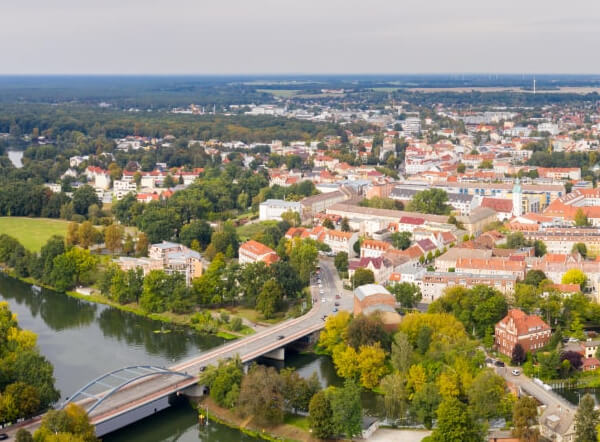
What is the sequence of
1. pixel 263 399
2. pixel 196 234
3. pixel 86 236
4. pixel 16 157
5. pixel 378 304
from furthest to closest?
pixel 16 157 → pixel 196 234 → pixel 86 236 → pixel 378 304 → pixel 263 399

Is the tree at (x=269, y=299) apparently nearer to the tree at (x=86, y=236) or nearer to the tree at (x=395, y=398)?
the tree at (x=395, y=398)

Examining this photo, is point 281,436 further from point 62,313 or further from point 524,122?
point 524,122

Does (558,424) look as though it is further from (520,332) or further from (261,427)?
(261,427)

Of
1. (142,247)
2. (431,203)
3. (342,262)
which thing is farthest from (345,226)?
(142,247)

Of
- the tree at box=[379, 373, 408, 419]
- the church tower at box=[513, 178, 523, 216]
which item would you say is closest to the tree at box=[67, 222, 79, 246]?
the tree at box=[379, 373, 408, 419]

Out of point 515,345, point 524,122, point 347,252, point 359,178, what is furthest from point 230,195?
point 524,122

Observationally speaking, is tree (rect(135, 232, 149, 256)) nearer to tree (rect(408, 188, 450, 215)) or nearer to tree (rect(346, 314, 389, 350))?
tree (rect(408, 188, 450, 215))

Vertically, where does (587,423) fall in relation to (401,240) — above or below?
below
